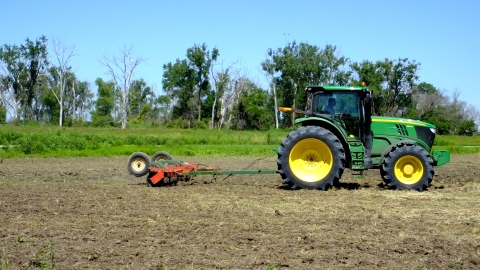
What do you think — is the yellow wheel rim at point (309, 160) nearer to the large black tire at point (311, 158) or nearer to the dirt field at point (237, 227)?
the large black tire at point (311, 158)

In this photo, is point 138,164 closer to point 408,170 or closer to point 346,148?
point 346,148

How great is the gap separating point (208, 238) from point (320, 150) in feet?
17.8

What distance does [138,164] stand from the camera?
14297 millimetres

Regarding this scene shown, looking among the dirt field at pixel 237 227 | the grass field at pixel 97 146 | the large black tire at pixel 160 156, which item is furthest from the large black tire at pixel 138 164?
the grass field at pixel 97 146

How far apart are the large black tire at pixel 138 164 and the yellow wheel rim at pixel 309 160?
4306 millimetres

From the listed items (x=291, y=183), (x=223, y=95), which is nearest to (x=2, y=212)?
(x=291, y=183)

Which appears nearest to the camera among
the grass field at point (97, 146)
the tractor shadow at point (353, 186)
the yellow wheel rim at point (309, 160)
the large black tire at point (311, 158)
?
the large black tire at point (311, 158)

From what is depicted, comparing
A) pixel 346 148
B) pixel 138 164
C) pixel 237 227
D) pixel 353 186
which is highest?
pixel 346 148

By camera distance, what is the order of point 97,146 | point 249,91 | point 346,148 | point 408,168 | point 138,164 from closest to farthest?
point 408,168
point 346,148
point 138,164
point 97,146
point 249,91

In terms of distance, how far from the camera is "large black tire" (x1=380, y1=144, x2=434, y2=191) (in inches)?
455

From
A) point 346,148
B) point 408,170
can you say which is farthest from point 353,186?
point 408,170

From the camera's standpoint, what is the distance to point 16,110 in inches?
2862

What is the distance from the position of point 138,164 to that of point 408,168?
6917mm

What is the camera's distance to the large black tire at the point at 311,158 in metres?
11.4
